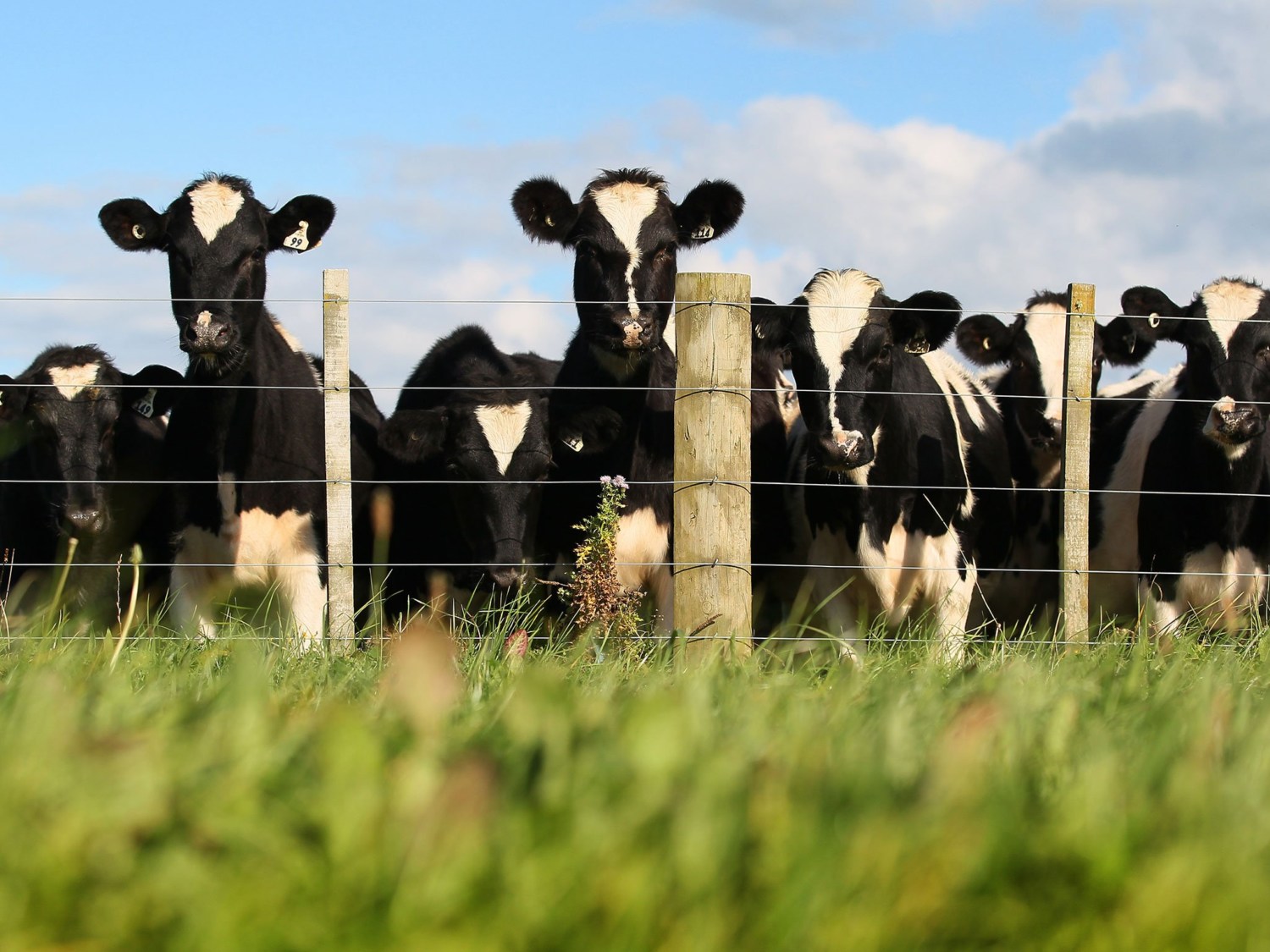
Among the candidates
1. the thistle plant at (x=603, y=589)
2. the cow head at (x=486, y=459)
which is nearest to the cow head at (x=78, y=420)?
the cow head at (x=486, y=459)

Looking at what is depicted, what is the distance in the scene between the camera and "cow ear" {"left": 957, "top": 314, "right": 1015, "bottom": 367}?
9.47 metres

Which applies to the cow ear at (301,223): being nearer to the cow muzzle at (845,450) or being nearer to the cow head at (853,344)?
the cow head at (853,344)

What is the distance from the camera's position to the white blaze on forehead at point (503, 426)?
791cm

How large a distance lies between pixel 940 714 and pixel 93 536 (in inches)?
248

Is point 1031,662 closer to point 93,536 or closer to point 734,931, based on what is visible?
point 734,931

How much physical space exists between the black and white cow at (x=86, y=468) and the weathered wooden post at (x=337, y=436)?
150 cm

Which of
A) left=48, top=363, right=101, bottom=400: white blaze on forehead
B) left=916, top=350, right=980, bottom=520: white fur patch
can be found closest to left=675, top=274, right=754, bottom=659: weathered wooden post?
left=916, top=350, right=980, bottom=520: white fur patch

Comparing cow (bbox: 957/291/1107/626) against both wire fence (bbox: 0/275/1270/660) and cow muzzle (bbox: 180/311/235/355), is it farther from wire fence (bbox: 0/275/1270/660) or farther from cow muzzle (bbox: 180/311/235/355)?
cow muzzle (bbox: 180/311/235/355)

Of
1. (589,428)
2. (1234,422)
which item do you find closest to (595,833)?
(589,428)

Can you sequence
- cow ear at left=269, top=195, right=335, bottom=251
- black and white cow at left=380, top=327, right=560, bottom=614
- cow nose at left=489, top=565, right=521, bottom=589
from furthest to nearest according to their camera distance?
cow ear at left=269, top=195, right=335, bottom=251
black and white cow at left=380, top=327, right=560, bottom=614
cow nose at left=489, top=565, right=521, bottom=589

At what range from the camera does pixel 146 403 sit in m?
8.24

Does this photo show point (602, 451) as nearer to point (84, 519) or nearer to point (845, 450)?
point (845, 450)

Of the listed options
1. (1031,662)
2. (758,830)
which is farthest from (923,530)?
(758,830)

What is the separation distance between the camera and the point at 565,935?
1653 millimetres
